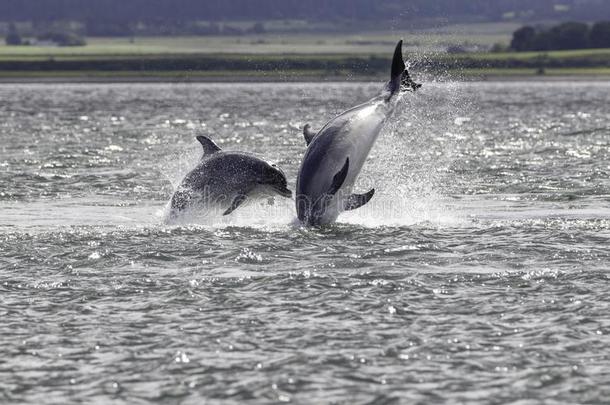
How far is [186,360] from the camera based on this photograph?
509 inches

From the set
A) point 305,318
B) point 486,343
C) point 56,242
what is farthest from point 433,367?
point 56,242

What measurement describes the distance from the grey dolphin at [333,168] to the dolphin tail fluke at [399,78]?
3.93 feet

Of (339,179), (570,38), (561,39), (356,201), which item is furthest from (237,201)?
(570,38)

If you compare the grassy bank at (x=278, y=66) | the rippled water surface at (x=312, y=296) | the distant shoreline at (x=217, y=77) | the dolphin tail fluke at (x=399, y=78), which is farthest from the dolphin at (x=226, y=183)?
the grassy bank at (x=278, y=66)

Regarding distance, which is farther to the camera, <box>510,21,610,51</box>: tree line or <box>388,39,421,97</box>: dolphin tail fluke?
<box>510,21,610,51</box>: tree line

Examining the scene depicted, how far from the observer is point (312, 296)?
1564 cm

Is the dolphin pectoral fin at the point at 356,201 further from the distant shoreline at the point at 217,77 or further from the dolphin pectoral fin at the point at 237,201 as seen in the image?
the distant shoreline at the point at 217,77

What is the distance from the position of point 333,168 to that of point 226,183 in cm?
216

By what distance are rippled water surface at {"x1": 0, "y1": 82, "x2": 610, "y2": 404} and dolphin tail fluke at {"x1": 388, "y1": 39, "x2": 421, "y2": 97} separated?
212cm

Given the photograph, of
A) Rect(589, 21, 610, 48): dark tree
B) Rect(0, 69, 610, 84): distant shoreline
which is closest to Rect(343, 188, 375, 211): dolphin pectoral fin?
Rect(0, 69, 610, 84): distant shoreline

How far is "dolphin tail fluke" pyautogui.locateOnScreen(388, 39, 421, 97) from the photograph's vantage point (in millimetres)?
23141

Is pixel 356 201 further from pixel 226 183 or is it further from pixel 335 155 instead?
pixel 226 183

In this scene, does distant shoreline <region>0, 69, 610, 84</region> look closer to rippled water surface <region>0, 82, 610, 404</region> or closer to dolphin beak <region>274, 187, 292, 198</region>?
rippled water surface <region>0, 82, 610, 404</region>

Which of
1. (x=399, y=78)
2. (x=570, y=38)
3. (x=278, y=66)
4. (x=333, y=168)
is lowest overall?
(x=278, y=66)
